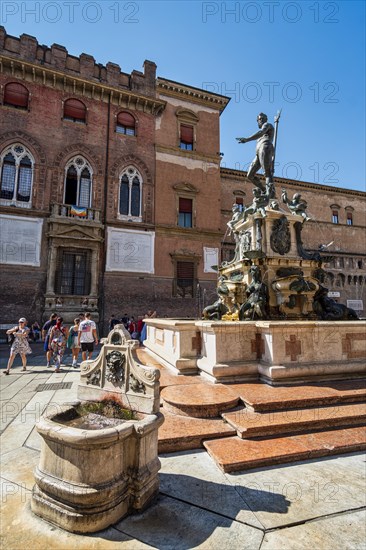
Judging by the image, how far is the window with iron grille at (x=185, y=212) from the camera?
70.3 feet

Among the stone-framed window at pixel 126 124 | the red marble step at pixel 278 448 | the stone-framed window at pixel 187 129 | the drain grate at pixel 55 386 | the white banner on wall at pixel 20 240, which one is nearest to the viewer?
the red marble step at pixel 278 448

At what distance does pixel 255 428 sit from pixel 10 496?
8.46ft

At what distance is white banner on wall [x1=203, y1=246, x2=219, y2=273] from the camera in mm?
21234

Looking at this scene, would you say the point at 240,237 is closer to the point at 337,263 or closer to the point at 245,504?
the point at 245,504

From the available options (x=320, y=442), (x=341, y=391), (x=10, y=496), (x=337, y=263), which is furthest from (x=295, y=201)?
(x=337, y=263)

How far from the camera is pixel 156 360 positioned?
308 inches

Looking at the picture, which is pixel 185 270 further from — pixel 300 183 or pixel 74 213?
pixel 300 183

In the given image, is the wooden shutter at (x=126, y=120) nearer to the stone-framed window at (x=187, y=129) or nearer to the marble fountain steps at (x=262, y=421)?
the stone-framed window at (x=187, y=129)

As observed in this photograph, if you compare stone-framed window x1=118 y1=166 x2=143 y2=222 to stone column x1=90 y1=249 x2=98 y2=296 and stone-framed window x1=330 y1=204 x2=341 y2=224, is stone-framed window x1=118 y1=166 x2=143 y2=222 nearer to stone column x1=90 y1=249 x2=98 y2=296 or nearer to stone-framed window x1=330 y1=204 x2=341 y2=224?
stone column x1=90 y1=249 x2=98 y2=296

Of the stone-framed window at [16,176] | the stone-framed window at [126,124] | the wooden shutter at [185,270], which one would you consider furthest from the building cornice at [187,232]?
the stone-framed window at [16,176]

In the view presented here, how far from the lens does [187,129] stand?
74.5ft

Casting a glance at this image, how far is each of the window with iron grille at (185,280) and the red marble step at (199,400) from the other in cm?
1558

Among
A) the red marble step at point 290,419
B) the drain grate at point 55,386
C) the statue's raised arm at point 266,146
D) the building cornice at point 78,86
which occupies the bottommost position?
the drain grate at point 55,386

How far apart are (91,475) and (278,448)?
2148 millimetres
